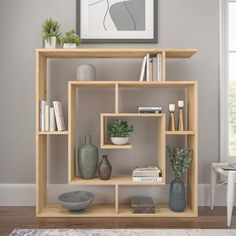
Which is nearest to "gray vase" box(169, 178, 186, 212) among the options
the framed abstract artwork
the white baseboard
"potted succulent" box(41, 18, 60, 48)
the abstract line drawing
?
the white baseboard

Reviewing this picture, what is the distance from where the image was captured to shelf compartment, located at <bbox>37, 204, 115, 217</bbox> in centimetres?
241

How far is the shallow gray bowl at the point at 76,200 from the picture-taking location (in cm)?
239

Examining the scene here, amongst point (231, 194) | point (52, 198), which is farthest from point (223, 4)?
point (52, 198)

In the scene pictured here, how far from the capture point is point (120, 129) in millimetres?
2500

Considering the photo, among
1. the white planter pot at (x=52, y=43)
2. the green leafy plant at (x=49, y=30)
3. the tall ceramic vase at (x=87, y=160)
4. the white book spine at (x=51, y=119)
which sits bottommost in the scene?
the tall ceramic vase at (x=87, y=160)

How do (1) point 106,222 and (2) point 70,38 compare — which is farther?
(2) point 70,38

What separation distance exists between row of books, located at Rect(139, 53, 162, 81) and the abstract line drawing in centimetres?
42

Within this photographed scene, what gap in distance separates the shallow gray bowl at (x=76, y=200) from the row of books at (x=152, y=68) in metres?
1.04

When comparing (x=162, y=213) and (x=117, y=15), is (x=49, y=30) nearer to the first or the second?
A: (x=117, y=15)

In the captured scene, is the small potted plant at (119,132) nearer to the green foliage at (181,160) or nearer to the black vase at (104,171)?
the black vase at (104,171)

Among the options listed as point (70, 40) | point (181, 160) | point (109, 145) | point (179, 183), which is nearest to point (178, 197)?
point (179, 183)

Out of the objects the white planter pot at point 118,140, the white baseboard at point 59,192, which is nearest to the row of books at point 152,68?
the white planter pot at point 118,140

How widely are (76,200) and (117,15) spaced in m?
1.60

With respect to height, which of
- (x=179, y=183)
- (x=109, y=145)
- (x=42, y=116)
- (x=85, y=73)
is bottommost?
(x=179, y=183)
